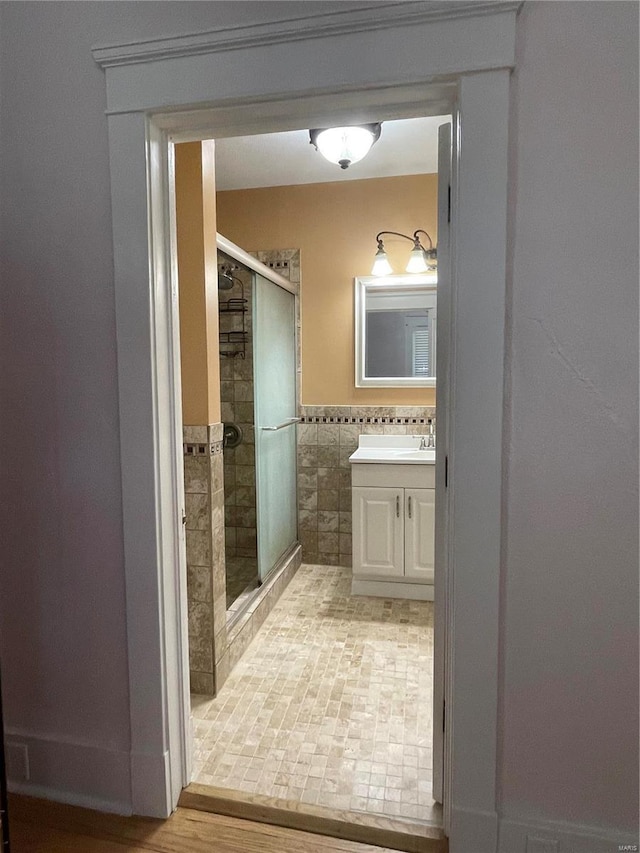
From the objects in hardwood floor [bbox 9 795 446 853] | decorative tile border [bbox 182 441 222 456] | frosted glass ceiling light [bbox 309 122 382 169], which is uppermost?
frosted glass ceiling light [bbox 309 122 382 169]

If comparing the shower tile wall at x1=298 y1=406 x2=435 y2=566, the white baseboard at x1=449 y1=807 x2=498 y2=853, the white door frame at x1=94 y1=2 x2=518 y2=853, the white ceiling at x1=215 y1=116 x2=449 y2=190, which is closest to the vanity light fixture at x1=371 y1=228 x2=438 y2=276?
the white ceiling at x1=215 y1=116 x2=449 y2=190

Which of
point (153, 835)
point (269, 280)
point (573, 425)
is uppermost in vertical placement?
point (269, 280)

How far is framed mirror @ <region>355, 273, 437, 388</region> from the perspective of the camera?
327cm

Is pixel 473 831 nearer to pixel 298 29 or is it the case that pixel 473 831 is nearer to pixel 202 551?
pixel 202 551

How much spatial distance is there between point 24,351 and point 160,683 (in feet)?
3.32

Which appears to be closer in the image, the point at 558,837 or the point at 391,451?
the point at 558,837

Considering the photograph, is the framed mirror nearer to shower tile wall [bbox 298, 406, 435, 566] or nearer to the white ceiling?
shower tile wall [bbox 298, 406, 435, 566]

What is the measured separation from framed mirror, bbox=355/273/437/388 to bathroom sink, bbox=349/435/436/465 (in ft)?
1.12

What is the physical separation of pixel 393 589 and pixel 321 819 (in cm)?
159

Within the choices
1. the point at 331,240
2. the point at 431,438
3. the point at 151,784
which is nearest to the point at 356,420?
the point at 431,438

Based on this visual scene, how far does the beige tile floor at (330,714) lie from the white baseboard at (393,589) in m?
0.09

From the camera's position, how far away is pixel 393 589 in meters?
3.00

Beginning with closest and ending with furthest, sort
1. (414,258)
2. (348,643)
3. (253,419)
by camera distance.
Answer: (348,643), (253,419), (414,258)

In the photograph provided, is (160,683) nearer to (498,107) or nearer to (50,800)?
(50,800)
